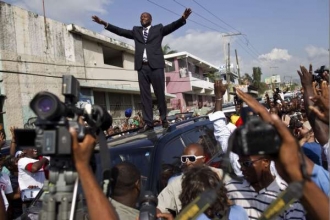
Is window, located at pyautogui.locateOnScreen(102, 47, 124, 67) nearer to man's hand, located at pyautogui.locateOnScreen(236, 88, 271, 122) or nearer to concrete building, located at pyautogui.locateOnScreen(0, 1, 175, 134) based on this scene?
concrete building, located at pyautogui.locateOnScreen(0, 1, 175, 134)

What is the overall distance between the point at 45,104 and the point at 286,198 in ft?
3.28

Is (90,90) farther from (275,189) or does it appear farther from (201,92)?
(201,92)

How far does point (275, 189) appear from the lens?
224cm

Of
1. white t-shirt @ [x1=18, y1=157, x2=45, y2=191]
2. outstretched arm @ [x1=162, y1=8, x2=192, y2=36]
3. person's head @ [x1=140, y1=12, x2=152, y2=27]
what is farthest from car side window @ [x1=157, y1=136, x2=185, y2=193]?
white t-shirt @ [x1=18, y1=157, x2=45, y2=191]

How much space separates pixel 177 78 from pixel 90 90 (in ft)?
48.7

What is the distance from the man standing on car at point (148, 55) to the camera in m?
4.84

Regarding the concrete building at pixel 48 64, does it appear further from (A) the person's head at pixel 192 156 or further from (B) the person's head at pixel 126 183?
(B) the person's head at pixel 126 183

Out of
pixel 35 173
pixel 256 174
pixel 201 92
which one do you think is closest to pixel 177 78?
pixel 201 92

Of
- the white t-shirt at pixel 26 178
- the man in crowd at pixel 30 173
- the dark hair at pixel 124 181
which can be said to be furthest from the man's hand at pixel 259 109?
the white t-shirt at pixel 26 178

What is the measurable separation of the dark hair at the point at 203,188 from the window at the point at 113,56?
15.9 meters

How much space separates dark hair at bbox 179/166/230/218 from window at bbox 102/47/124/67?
15.9 meters

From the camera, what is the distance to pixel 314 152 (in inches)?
121

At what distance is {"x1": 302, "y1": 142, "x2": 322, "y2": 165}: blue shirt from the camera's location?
3008 millimetres

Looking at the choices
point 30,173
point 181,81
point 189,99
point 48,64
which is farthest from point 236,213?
point 189,99
